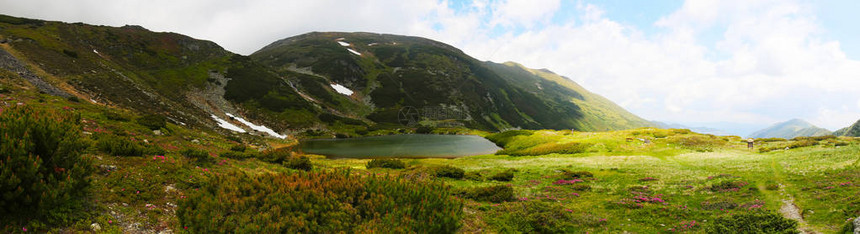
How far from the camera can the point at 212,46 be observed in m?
123

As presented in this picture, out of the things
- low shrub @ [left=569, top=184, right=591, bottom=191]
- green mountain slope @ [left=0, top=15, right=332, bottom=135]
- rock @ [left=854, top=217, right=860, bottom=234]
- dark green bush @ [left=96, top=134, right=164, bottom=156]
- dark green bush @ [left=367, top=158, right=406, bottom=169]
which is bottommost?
dark green bush @ [left=367, top=158, right=406, bottom=169]

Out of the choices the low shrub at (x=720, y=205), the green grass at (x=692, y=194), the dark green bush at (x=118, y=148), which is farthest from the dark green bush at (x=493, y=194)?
the dark green bush at (x=118, y=148)

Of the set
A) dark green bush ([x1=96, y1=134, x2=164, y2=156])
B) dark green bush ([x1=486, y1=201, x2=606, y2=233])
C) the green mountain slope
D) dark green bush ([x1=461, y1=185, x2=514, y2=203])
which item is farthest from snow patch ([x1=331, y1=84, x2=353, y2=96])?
dark green bush ([x1=486, y1=201, x2=606, y2=233])

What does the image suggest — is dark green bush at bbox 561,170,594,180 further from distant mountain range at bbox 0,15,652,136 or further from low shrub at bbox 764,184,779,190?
distant mountain range at bbox 0,15,652,136

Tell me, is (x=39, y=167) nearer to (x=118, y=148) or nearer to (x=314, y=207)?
(x=314, y=207)

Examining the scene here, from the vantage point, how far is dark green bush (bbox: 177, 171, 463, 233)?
705 centimetres

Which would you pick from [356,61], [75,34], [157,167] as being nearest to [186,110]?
[75,34]

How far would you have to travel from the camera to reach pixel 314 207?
25.8ft

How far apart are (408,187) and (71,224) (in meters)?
8.43

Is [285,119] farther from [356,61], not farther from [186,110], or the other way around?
[356,61]

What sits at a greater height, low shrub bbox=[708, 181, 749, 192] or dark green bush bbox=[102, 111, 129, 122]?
dark green bush bbox=[102, 111, 129, 122]

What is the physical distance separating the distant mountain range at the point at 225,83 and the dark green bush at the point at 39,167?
3933cm

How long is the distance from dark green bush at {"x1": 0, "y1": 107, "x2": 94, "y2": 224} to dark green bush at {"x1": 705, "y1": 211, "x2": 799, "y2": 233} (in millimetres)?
19909

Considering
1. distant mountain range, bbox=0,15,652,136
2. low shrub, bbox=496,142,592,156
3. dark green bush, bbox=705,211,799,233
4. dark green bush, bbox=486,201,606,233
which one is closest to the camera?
dark green bush, bbox=705,211,799,233
